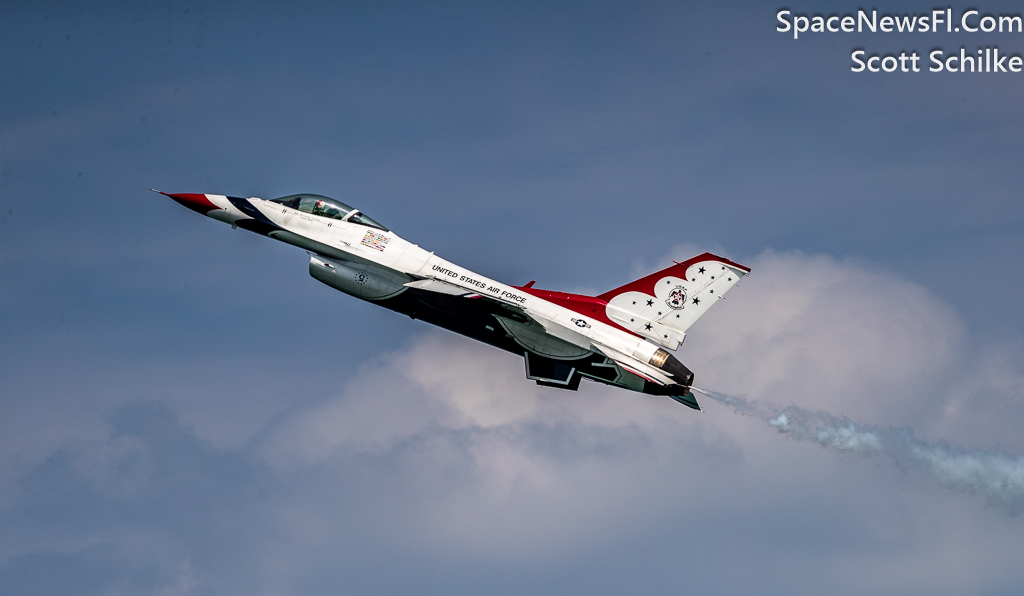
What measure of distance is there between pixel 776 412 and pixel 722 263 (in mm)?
5482

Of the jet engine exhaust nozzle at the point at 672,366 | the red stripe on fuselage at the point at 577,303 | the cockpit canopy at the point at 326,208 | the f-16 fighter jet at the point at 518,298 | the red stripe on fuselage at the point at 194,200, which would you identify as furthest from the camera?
the red stripe on fuselage at the point at 194,200

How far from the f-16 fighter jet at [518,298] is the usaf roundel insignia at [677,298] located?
3 centimetres

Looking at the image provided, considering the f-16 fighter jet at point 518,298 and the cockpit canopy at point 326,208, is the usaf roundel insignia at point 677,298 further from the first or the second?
the cockpit canopy at point 326,208

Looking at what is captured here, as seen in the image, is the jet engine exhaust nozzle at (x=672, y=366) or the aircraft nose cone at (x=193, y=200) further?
the aircraft nose cone at (x=193, y=200)

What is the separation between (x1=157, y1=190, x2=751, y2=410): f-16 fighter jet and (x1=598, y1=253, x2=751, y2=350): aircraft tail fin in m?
0.03

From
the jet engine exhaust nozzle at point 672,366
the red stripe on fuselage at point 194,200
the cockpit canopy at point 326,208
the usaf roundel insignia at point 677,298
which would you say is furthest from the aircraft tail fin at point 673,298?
the red stripe on fuselage at point 194,200

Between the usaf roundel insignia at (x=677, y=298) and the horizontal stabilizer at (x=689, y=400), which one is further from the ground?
the usaf roundel insignia at (x=677, y=298)

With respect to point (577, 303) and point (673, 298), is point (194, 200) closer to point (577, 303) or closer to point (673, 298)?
point (577, 303)

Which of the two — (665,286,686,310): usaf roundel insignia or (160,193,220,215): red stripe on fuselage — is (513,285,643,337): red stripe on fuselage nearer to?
(665,286,686,310): usaf roundel insignia

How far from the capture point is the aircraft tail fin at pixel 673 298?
33219mm

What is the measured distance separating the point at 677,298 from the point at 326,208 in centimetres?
1307

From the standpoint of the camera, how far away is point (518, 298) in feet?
108

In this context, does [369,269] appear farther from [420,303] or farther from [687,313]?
[687,313]

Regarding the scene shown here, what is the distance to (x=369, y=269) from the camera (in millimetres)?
33562
